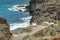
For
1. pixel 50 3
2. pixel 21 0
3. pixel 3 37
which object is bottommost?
pixel 21 0

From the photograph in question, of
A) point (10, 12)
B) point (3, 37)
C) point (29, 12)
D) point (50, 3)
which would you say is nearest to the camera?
point (3, 37)

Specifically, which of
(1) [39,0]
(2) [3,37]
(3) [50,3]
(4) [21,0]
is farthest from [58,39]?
(4) [21,0]

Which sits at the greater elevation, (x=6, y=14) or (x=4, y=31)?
(x=4, y=31)

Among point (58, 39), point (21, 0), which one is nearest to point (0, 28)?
point (58, 39)

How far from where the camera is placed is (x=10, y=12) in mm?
112500

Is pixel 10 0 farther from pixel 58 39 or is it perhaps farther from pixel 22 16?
pixel 58 39

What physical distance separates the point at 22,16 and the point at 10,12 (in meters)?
12.2

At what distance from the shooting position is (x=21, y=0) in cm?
15038

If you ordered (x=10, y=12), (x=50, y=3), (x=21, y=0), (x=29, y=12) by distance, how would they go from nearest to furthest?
1. (x=50, y=3)
2. (x=29, y=12)
3. (x=10, y=12)
4. (x=21, y=0)

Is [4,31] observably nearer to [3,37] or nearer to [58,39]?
[3,37]

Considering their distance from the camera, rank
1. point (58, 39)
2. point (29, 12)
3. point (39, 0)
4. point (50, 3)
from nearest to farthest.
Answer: point (58, 39), point (50, 3), point (39, 0), point (29, 12)

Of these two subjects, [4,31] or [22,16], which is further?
[22,16]

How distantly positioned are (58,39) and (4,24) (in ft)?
23.0

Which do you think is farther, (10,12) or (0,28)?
(10,12)
